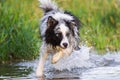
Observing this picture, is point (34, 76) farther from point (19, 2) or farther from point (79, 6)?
point (79, 6)

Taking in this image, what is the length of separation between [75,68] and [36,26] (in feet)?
7.30

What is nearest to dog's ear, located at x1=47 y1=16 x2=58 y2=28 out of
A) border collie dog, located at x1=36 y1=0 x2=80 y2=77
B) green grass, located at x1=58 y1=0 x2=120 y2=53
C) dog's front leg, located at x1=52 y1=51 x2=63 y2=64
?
border collie dog, located at x1=36 y1=0 x2=80 y2=77

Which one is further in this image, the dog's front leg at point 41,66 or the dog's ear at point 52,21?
the dog's ear at point 52,21

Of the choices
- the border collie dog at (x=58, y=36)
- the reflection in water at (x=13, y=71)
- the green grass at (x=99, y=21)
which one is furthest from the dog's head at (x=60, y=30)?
the green grass at (x=99, y=21)

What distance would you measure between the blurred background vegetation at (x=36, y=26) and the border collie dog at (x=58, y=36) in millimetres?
1121

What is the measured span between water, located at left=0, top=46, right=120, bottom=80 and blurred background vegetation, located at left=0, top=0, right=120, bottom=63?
380mm

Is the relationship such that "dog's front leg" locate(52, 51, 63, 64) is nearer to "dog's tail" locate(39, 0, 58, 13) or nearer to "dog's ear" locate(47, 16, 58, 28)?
"dog's ear" locate(47, 16, 58, 28)

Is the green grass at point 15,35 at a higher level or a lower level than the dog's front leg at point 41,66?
higher

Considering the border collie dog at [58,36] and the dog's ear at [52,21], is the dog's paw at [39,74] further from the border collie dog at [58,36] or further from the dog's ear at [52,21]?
the dog's ear at [52,21]

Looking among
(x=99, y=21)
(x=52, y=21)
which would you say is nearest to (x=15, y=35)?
(x=52, y=21)

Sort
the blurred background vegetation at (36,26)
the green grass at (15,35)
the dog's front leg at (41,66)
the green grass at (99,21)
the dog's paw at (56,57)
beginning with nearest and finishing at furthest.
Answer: the dog's front leg at (41,66), the dog's paw at (56,57), the green grass at (15,35), the blurred background vegetation at (36,26), the green grass at (99,21)

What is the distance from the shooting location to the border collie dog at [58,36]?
9.98m

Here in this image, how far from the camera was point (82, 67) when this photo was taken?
10.9 meters

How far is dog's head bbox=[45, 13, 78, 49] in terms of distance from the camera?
9.96 m
